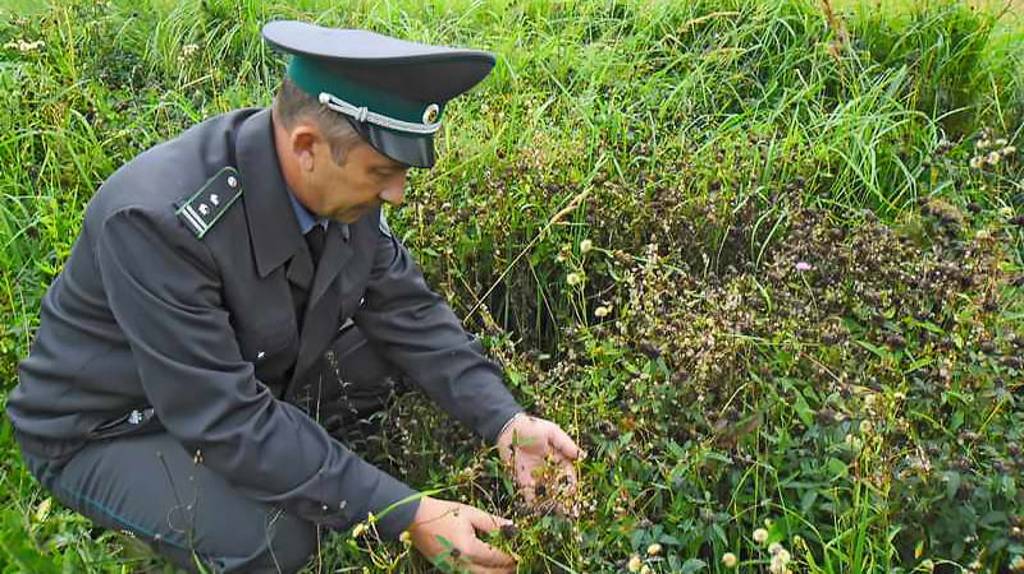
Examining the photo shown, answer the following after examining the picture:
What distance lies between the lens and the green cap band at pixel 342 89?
7.59 feet

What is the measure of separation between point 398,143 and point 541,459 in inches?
32.8

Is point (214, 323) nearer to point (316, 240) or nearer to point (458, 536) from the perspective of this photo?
point (316, 240)

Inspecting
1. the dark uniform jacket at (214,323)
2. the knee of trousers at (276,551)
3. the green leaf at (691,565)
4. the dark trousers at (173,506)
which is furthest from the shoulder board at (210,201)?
the green leaf at (691,565)

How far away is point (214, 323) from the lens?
2.45 meters

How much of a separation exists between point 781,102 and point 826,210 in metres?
0.73

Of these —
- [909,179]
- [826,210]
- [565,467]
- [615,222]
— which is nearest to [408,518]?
[565,467]

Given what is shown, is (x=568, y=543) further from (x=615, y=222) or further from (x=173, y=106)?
(x=173, y=106)

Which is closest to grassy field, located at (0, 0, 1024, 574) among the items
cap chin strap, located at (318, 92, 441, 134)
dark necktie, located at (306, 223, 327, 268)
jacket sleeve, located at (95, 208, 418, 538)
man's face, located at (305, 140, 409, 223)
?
jacket sleeve, located at (95, 208, 418, 538)

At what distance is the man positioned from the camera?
2.37 meters

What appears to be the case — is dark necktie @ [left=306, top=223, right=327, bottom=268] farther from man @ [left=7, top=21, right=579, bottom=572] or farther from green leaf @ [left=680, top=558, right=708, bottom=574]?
green leaf @ [left=680, top=558, right=708, bottom=574]

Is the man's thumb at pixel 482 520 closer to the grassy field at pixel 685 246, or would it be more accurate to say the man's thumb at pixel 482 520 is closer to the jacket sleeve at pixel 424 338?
the grassy field at pixel 685 246

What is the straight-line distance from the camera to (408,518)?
2.54 m

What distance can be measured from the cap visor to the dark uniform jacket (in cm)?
28

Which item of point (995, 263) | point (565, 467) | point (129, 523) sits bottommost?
point (129, 523)
